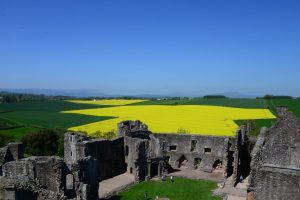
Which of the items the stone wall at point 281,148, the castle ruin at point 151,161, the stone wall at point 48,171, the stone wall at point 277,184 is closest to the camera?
the stone wall at point 277,184

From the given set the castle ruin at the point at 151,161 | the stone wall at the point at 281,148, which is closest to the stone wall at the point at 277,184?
the castle ruin at the point at 151,161

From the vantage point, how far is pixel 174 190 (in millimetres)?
30781

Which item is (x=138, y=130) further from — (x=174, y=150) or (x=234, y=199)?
(x=234, y=199)

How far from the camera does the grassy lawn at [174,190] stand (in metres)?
29.0

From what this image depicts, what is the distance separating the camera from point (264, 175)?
596 inches

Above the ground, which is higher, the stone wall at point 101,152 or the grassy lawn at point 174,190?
the stone wall at point 101,152

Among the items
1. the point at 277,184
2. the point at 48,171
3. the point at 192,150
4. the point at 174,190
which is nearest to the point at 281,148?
the point at 277,184

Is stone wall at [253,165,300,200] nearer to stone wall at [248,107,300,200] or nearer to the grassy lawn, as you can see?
stone wall at [248,107,300,200]

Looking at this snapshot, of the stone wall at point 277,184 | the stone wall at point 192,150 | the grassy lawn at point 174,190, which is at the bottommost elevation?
the grassy lawn at point 174,190

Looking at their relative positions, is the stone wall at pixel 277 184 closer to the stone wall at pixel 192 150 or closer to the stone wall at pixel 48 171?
the stone wall at pixel 48 171

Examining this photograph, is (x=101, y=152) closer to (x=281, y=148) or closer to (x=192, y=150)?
(x=192, y=150)

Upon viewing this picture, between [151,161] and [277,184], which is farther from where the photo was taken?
[151,161]

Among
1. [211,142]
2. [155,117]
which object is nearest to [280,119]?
[211,142]

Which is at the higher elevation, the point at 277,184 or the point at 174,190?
the point at 277,184
